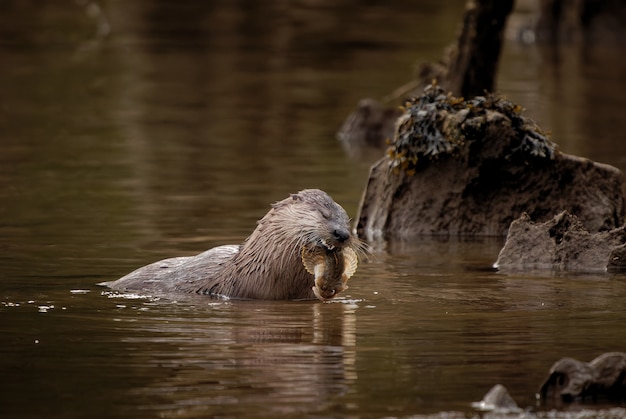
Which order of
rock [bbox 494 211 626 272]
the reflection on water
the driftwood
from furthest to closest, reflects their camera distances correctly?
the driftwood
rock [bbox 494 211 626 272]
the reflection on water

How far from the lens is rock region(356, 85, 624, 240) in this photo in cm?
1620

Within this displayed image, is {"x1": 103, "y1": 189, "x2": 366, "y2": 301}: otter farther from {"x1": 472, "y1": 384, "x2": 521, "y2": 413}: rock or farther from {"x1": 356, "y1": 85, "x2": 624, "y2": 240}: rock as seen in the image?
{"x1": 356, "y1": 85, "x2": 624, "y2": 240}: rock

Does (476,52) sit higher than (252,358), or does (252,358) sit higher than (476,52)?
(476,52)

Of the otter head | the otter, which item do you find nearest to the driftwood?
the otter

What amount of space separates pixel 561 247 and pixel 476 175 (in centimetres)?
244

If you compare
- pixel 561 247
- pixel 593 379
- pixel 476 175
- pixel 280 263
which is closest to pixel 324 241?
pixel 280 263

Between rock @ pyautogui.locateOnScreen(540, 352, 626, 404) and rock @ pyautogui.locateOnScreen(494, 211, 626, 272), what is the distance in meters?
A: 4.95

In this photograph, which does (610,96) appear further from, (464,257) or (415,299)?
(415,299)

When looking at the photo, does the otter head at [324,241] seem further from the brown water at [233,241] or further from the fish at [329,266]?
the brown water at [233,241]

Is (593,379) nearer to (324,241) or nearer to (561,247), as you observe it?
(324,241)

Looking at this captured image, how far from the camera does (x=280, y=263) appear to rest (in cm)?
1236

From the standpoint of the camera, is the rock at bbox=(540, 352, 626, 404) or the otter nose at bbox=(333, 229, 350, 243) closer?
the rock at bbox=(540, 352, 626, 404)

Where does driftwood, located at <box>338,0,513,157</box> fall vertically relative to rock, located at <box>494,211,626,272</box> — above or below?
above

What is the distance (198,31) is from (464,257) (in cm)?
2896
